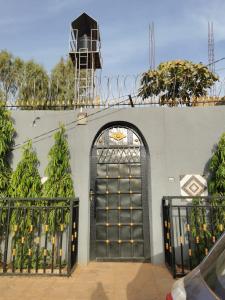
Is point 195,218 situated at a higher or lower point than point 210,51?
lower

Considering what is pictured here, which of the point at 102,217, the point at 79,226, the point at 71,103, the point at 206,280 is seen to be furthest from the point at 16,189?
the point at 206,280

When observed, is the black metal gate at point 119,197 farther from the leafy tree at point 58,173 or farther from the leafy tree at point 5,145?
the leafy tree at point 5,145

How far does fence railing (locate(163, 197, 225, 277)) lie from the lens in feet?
16.5

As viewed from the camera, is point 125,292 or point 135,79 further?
point 135,79

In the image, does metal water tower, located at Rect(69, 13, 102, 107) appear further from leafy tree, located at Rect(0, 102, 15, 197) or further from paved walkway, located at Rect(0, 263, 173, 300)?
paved walkway, located at Rect(0, 263, 173, 300)

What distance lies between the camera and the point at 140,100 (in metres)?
6.78

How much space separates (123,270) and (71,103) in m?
4.06

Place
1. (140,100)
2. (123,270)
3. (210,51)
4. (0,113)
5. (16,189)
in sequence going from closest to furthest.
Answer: (123,270), (16,189), (0,113), (140,100), (210,51)

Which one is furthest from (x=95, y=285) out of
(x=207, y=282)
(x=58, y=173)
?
(x=207, y=282)

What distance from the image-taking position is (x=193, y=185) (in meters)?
6.13

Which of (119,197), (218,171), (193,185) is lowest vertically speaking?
(119,197)

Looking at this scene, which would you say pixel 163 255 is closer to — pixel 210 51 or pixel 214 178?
pixel 214 178

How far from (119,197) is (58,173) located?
5.10 feet

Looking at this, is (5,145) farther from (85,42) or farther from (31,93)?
(85,42)
